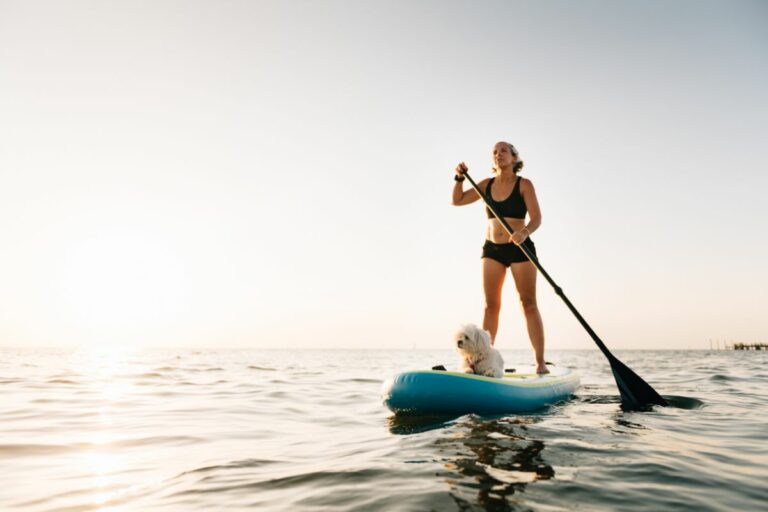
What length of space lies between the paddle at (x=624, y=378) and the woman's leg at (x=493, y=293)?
0.51 meters

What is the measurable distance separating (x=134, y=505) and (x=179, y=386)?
275 inches

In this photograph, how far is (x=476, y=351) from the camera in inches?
194

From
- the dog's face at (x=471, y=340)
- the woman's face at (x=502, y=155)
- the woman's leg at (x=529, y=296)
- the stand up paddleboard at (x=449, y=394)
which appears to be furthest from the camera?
the woman's face at (x=502, y=155)


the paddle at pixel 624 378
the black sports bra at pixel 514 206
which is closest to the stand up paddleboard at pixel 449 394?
the paddle at pixel 624 378

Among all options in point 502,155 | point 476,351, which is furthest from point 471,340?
point 502,155

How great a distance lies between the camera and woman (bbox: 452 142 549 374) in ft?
20.1

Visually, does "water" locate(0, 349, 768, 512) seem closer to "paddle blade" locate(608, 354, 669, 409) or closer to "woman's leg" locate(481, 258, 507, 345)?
"paddle blade" locate(608, 354, 669, 409)

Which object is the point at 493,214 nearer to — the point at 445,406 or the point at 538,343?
the point at 538,343

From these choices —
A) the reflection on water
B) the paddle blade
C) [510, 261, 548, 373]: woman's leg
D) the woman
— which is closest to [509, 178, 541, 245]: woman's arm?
the woman

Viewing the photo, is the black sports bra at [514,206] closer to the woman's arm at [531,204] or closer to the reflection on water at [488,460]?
the woman's arm at [531,204]

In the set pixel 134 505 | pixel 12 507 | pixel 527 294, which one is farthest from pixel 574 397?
pixel 12 507

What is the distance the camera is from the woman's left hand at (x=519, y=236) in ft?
18.7

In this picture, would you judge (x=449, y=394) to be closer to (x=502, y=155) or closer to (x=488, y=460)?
(x=488, y=460)

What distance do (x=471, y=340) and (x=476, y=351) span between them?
0.14 m
